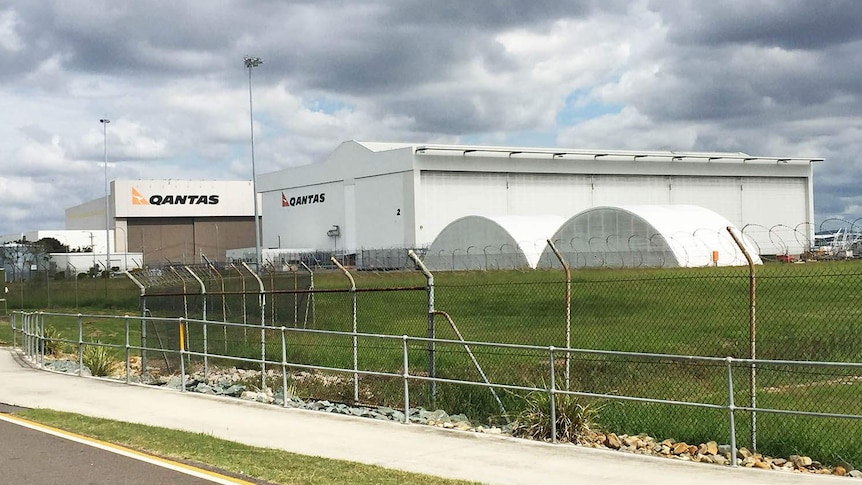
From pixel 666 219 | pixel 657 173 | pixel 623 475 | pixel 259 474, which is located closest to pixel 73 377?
pixel 259 474

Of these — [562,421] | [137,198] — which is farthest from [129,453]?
[137,198]

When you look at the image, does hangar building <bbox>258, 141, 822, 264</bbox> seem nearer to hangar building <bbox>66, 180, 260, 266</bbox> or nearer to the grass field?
hangar building <bbox>66, 180, 260, 266</bbox>

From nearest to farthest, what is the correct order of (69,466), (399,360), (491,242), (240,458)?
(69,466) < (240,458) < (399,360) < (491,242)

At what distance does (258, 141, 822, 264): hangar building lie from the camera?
7694cm

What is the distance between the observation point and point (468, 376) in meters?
15.8

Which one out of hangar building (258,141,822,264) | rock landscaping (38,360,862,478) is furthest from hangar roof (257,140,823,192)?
rock landscaping (38,360,862,478)

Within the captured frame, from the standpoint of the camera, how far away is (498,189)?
260 feet

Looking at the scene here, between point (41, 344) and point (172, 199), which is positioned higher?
point (172, 199)

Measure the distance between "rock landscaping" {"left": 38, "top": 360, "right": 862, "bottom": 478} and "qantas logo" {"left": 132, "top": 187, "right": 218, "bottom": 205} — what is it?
96.9 metres

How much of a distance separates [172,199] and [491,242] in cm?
6240

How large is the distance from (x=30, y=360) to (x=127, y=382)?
6.95 m

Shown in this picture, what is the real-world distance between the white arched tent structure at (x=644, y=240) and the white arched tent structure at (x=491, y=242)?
3.27 metres

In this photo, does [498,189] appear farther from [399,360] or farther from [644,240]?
[399,360]

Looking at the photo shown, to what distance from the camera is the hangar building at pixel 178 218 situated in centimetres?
11119
